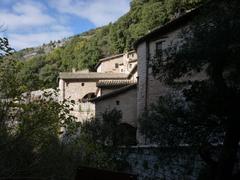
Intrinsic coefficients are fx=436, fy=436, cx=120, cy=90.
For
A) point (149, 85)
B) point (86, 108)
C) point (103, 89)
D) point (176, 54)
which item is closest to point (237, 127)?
point (176, 54)

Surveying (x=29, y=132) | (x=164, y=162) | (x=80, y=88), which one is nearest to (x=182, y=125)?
(x=29, y=132)

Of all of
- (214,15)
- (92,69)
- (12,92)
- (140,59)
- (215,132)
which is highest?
(92,69)

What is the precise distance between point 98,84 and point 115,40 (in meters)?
28.1

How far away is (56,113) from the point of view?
29.2 ft

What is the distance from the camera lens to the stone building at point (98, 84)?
38.1 metres

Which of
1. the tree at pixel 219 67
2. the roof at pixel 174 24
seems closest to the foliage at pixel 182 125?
the tree at pixel 219 67

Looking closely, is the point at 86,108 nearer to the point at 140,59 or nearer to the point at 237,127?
the point at 140,59

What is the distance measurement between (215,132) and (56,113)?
10.8ft

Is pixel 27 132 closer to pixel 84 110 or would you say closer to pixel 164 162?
pixel 164 162

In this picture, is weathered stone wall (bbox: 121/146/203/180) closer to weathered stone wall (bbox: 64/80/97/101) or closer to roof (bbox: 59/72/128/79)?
roof (bbox: 59/72/128/79)

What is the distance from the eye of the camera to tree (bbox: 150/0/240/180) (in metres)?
8.07

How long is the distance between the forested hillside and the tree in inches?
124

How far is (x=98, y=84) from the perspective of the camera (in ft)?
137

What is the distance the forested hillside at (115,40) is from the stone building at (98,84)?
350cm
